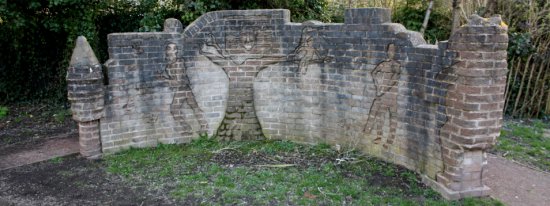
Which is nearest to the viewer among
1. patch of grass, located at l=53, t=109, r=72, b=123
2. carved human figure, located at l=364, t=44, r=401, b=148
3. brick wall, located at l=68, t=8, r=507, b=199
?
brick wall, located at l=68, t=8, r=507, b=199

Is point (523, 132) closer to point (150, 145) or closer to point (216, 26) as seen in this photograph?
→ point (216, 26)

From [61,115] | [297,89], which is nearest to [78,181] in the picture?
[297,89]

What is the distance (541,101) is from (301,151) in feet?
20.8

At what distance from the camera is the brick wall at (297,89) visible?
5.68 meters

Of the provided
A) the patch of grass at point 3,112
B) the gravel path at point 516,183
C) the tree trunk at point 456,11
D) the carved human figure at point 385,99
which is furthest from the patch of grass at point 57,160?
the tree trunk at point 456,11

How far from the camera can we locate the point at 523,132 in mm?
8812

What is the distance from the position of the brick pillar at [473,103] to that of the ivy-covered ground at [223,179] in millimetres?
317

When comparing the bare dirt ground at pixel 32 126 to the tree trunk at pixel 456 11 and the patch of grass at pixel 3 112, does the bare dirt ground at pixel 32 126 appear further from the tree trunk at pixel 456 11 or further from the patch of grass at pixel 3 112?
the tree trunk at pixel 456 11

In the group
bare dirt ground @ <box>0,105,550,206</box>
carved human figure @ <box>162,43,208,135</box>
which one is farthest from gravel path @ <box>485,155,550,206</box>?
carved human figure @ <box>162,43,208,135</box>

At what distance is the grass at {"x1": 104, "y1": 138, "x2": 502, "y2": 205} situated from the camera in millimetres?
5590

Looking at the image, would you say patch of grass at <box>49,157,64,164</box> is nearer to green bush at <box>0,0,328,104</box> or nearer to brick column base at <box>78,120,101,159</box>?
brick column base at <box>78,120,101,159</box>

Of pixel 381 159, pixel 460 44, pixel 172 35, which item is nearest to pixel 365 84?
pixel 381 159

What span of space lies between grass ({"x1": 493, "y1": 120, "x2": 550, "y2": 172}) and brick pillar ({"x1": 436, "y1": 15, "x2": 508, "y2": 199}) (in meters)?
2.19

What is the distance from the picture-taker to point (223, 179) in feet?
20.4
